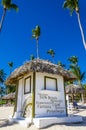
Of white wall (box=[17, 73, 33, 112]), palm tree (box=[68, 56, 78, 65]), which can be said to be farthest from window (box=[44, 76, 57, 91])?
palm tree (box=[68, 56, 78, 65])

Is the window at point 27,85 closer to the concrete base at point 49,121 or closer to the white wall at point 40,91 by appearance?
the white wall at point 40,91

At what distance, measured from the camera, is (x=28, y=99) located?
1179 cm

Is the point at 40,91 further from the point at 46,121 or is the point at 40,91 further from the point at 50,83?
the point at 46,121

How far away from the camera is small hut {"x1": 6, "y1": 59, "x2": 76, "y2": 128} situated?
1089cm

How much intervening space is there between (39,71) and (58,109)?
3.02 meters

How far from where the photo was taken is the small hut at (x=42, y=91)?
10891mm

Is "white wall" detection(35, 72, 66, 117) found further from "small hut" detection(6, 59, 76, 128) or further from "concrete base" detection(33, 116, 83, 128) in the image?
"concrete base" detection(33, 116, 83, 128)

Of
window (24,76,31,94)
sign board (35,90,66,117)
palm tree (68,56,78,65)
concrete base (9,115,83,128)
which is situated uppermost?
palm tree (68,56,78,65)

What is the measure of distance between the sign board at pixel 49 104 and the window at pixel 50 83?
356mm

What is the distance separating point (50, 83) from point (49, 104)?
1.50 m

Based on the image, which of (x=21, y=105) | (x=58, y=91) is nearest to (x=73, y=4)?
(x=58, y=91)

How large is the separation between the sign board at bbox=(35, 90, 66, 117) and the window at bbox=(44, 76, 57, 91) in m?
A: 0.36

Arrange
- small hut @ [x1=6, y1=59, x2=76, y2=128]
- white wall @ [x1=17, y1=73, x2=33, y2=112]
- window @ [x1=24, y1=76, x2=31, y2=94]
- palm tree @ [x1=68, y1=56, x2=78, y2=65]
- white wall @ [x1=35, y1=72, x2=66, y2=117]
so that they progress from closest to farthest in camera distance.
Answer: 1. white wall @ [x1=35, y1=72, x2=66, y2=117]
2. small hut @ [x1=6, y1=59, x2=76, y2=128]
3. window @ [x1=24, y1=76, x2=31, y2=94]
4. white wall @ [x1=17, y1=73, x2=33, y2=112]
5. palm tree @ [x1=68, y1=56, x2=78, y2=65]

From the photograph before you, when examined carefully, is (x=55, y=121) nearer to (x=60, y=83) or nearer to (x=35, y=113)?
(x=35, y=113)
